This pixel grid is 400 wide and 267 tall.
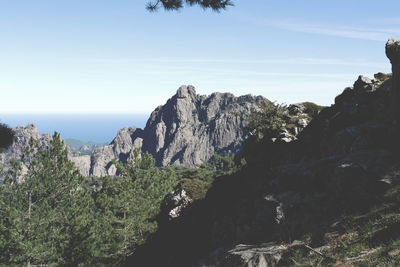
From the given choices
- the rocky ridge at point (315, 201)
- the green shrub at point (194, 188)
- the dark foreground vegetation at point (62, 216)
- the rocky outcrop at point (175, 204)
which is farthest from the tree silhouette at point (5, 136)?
the green shrub at point (194, 188)

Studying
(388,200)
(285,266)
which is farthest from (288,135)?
(285,266)

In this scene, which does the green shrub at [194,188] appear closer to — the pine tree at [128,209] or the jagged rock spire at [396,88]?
the pine tree at [128,209]

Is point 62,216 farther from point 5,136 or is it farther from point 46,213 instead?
point 5,136

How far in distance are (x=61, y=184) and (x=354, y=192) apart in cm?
2605

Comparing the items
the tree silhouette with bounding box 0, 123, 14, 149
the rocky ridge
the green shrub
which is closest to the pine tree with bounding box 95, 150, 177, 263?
the rocky ridge

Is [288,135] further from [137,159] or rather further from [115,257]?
[115,257]

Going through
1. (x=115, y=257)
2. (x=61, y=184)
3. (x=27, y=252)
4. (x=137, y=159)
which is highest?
(x=137, y=159)

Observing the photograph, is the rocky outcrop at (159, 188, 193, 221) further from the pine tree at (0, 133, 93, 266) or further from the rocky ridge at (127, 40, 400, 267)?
the pine tree at (0, 133, 93, 266)

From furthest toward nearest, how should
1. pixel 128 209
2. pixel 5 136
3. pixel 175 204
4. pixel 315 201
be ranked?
pixel 128 209 → pixel 175 204 → pixel 315 201 → pixel 5 136

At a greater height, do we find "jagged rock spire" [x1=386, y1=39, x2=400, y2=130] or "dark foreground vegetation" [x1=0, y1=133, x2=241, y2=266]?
"jagged rock spire" [x1=386, y1=39, x2=400, y2=130]

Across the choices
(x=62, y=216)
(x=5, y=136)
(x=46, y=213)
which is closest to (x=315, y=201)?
(x=5, y=136)

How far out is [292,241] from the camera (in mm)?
9734

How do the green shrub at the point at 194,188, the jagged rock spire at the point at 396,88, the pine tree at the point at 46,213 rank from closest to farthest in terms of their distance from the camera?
the jagged rock spire at the point at 396,88 < the pine tree at the point at 46,213 < the green shrub at the point at 194,188

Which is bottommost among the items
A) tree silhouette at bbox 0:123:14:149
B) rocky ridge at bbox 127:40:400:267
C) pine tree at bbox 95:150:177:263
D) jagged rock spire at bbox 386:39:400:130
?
pine tree at bbox 95:150:177:263
